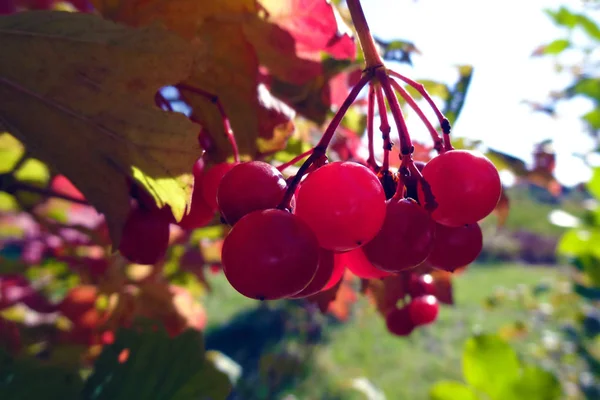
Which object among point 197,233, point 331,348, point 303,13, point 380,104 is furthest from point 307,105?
point 331,348

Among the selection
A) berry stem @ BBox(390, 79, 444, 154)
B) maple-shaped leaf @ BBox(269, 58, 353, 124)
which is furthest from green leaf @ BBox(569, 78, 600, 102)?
berry stem @ BBox(390, 79, 444, 154)

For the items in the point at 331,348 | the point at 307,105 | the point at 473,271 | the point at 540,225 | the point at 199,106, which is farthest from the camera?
the point at 540,225

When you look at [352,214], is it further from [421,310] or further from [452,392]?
[452,392]

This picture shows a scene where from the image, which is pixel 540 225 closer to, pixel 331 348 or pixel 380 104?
pixel 331 348

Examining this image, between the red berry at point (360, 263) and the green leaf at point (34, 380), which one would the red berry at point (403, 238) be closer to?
the red berry at point (360, 263)

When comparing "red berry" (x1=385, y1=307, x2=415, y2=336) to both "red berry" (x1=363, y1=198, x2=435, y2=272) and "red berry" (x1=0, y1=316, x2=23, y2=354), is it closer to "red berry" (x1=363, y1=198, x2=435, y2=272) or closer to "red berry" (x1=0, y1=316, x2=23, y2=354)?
"red berry" (x1=363, y1=198, x2=435, y2=272)

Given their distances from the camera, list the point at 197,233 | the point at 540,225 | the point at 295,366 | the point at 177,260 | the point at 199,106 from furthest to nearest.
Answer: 1. the point at 540,225
2. the point at 295,366
3. the point at 177,260
4. the point at 197,233
5. the point at 199,106

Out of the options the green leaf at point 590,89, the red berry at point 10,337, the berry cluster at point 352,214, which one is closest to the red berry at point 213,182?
the berry cluster at point 352,214
